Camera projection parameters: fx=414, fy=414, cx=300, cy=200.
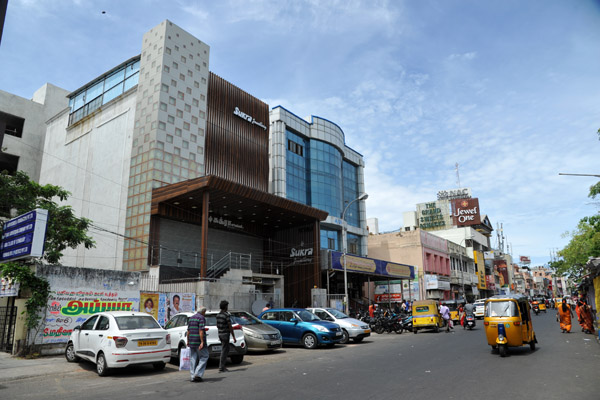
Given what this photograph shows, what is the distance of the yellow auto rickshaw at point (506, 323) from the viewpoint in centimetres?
1220

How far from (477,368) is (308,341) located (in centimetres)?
757

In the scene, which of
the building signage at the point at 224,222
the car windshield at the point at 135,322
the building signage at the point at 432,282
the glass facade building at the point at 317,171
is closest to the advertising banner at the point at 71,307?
the car windshield at the point at 135,322

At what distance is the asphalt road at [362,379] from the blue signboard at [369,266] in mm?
21112

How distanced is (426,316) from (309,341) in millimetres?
10754

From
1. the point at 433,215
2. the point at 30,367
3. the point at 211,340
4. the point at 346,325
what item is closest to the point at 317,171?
the point at 346,325

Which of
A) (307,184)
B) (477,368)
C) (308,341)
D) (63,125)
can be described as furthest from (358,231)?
(477,368)

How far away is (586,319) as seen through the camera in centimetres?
1927

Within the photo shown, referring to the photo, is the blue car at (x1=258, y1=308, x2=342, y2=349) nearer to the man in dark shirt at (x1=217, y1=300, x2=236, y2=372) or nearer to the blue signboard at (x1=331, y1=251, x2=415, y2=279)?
the man in dark shirt at (x1=217, y1=300, x2=236, y2=372)

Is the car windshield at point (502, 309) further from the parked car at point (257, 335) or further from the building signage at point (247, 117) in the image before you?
the building signage at point (247, 117)

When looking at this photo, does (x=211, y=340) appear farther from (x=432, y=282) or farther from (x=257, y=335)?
(x=432, y=282)

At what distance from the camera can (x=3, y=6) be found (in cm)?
427

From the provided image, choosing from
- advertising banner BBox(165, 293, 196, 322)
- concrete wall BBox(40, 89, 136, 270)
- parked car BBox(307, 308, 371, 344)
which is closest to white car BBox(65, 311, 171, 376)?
parked car BBox(307, 308, 371, 344)

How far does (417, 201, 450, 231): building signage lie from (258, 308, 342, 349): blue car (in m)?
83.4

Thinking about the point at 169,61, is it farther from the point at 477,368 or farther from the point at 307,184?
the point at 477,368
